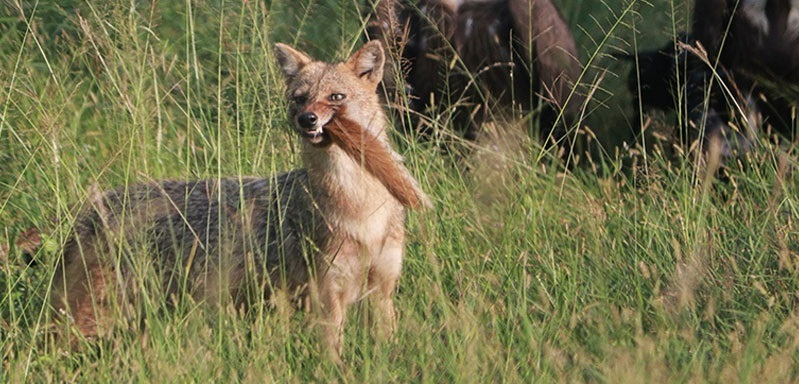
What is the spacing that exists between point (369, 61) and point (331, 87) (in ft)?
0.63

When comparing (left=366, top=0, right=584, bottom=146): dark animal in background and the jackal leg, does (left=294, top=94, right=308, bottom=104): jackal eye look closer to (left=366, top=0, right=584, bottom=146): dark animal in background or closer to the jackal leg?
the jackal leg

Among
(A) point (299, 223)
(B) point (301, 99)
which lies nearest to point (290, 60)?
(B) point (301, 99)

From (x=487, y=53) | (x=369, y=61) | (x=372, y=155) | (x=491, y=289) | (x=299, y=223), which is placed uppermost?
(x=369, y=61)

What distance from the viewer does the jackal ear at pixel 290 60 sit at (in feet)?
14.0

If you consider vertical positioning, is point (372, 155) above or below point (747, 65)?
above

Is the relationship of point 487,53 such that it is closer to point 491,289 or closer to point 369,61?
point 369,61

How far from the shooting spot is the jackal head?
3926 mm

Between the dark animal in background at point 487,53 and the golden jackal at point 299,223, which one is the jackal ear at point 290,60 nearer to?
the golden jackal at point 299,223

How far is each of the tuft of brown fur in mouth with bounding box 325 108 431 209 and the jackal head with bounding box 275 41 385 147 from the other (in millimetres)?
37

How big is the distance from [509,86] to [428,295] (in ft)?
8.06

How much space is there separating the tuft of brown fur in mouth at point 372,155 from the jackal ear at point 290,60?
1.26 ft

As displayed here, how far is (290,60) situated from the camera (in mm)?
4285

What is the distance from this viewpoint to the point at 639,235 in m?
4.11

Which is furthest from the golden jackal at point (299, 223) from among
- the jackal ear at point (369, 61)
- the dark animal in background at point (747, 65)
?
the dark animal in background at point (747, 65)
